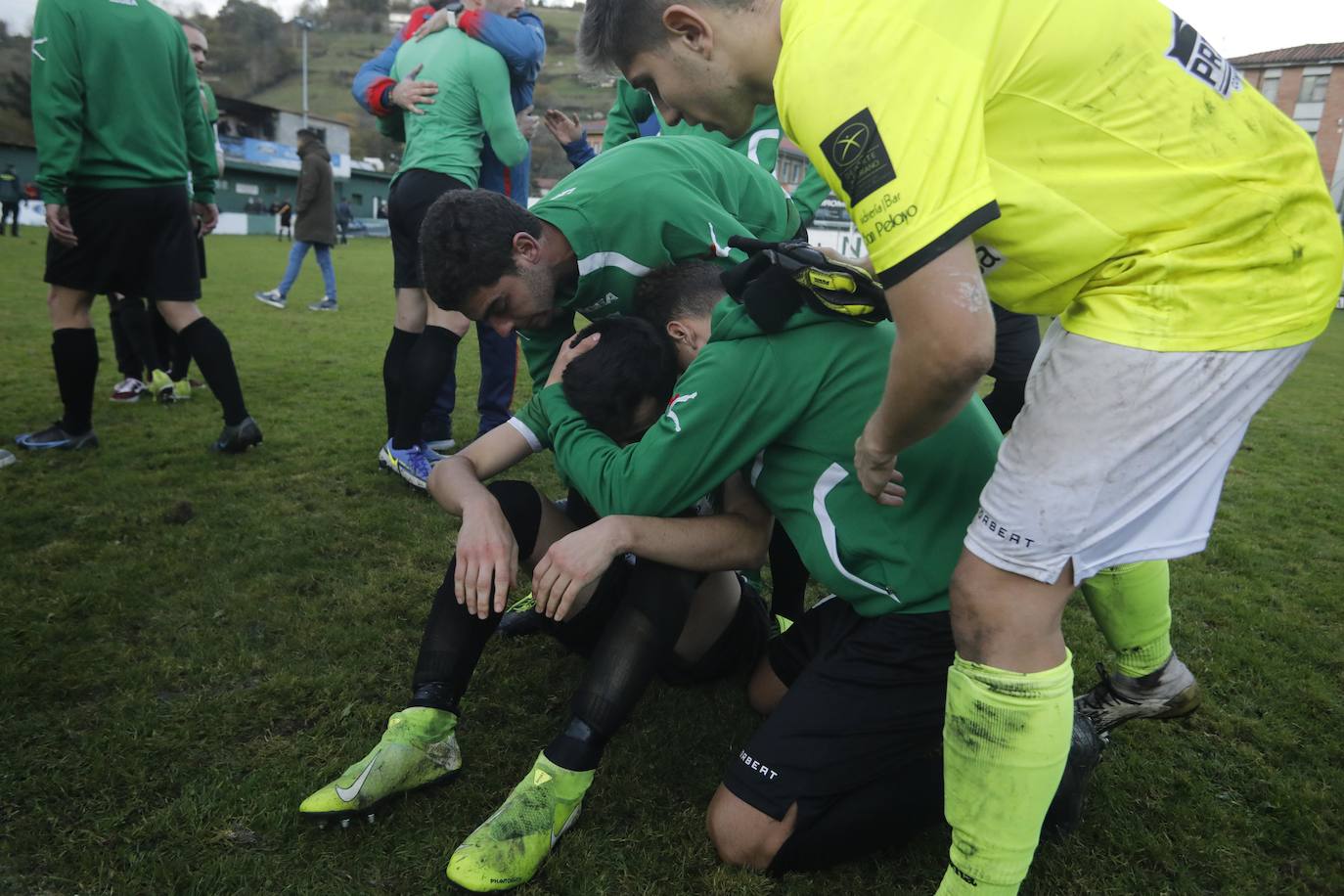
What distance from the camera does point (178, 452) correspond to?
15.1 ft

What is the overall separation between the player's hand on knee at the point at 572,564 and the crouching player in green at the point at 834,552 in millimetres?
105

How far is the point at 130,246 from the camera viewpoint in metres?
4.39

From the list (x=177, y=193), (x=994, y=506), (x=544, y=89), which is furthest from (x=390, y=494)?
(x=544, y=89)

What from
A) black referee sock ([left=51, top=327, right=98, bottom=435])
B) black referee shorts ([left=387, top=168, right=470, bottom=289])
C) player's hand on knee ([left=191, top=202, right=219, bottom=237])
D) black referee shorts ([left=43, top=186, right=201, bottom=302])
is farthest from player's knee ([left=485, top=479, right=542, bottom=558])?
player's hand on knee ([left=191, top=202, right=219, bottom=237])

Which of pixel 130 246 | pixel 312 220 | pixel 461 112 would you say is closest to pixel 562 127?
pixel 461 112

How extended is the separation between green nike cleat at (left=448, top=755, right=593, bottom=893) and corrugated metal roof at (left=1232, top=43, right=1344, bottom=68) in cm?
5960

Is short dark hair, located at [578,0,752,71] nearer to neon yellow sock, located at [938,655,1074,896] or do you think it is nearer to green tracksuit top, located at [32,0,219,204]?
neon yellow sock, located at [938,655,1074,896]

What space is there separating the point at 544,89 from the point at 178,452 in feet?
381

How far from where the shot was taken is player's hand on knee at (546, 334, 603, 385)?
2275 mm

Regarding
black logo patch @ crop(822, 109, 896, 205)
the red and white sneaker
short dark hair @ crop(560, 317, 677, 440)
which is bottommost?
the red and white sneaker

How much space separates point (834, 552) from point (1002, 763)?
56cm

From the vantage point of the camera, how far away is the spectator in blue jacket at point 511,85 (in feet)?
14.0

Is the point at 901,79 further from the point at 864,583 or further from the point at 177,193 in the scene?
the point at 177,193

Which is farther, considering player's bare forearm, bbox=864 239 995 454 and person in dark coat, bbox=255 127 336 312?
person in dark coat, bbox=255 127 336 312
